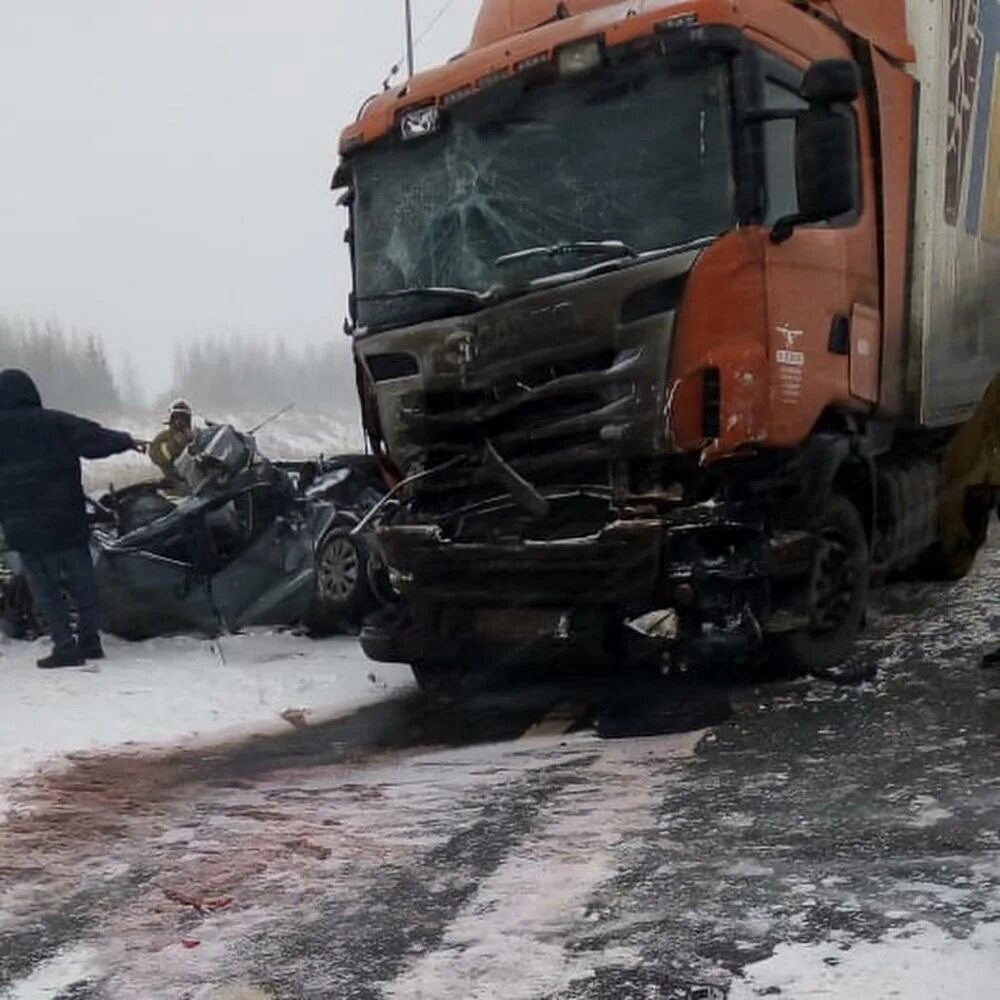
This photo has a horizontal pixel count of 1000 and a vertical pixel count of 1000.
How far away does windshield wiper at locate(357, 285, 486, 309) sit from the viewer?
6.15 metres

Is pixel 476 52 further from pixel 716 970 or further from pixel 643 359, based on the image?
pixel 716 970

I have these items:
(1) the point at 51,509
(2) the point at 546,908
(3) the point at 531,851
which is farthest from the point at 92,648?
(2) the point at 546,908

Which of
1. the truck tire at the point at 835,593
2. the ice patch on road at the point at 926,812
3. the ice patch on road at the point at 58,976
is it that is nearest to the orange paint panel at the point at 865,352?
the truck tire at the point at 835,593

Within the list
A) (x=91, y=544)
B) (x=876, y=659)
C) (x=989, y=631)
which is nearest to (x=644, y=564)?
(x=876, y=659)

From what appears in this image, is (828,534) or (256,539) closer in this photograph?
(828,534)

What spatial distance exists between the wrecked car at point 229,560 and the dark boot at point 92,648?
41cm

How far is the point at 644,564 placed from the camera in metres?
5.74

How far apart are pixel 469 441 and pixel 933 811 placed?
2761 millimetres

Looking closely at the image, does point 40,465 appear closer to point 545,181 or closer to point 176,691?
point 176,691

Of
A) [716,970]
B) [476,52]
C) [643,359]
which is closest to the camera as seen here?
[716,970]

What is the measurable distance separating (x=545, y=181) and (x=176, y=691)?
10.3 ft

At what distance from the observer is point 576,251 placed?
19.4 feet

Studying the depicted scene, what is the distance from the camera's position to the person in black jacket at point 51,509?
7.64 meters

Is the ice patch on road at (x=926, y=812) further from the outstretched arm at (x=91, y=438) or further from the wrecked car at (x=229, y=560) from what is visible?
the outstretched arm at (x=91, y=438)
